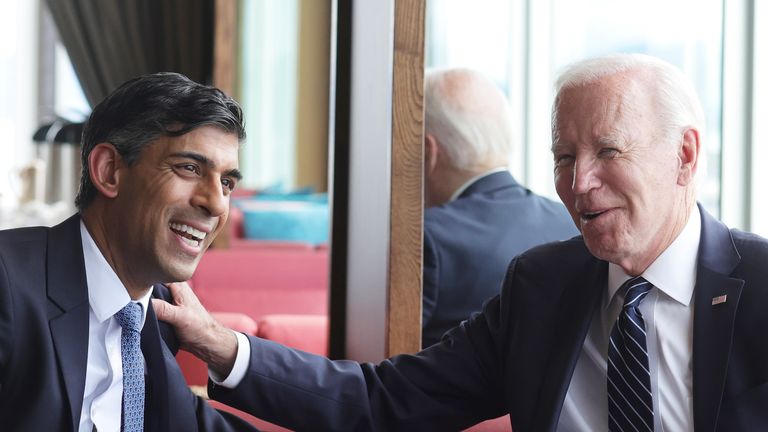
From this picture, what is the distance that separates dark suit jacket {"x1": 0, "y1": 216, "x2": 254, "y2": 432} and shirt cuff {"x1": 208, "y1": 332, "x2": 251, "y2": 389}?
350 mm

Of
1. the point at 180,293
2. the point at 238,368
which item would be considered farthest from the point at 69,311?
the point at 238,368

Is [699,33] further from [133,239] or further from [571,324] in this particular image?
[133,239]

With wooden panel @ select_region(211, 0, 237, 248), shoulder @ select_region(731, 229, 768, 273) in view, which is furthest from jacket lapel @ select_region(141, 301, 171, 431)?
wooden panel @ select_region(211, 0, 237, 248)

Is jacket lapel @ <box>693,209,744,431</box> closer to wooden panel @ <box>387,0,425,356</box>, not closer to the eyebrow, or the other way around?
wooden panel @ <box>387,0,425,356</box>

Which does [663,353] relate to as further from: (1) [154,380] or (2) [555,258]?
(1) [154,380]

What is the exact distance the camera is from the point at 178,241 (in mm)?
1596

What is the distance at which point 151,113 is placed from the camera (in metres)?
1.59

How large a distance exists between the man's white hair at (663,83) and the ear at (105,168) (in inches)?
31.6

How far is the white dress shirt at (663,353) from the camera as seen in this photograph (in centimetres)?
166

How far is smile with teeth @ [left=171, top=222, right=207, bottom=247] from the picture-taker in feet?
5.26

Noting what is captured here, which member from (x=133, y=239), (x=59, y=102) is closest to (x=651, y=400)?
(x=133, y=239)

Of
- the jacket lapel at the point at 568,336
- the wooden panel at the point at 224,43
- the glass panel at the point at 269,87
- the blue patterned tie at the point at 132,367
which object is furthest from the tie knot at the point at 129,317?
the glass panel at the point at 269,87

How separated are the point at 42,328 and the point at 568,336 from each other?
908mm

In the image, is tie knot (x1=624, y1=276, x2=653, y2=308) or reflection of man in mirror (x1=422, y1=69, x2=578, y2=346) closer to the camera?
tie knot (x1=624, y1=276, x2=653, y2=308)
